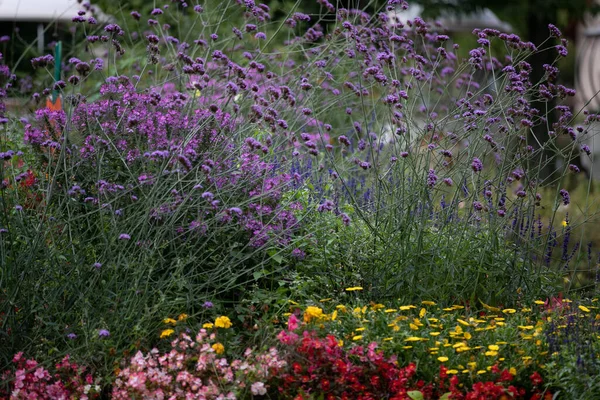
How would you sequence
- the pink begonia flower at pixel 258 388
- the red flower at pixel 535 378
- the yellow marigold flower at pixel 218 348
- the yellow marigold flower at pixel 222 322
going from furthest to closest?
the yellow marigold flower at pixel 222 322 → the yellow marigold flower at pixel 218 348 → the red flower at pixel 535 378 → the pink begonia flower at pixel 258 388

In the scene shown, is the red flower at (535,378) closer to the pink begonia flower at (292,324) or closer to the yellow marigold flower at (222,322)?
the pink begonia flower at (292,324)

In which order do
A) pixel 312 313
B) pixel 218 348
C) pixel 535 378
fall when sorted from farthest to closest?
pixel 312 313 → pixel 218 348 → pixel 535 378

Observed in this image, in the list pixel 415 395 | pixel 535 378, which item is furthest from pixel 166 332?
pixel 535 378

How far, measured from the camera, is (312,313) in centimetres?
382

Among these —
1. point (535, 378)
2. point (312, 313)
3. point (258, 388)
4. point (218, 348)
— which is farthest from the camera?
point (312, 313)

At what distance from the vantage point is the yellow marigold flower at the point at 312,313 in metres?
3.82

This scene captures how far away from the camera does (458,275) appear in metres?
4.61

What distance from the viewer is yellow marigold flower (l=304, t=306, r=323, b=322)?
3816mm

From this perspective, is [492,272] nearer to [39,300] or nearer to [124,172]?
[124,172]

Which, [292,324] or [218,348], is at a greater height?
[292,324]

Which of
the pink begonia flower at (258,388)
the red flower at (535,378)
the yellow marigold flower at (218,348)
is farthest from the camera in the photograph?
the yellow marigold flower at (218,348)

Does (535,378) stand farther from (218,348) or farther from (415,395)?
(218,348)

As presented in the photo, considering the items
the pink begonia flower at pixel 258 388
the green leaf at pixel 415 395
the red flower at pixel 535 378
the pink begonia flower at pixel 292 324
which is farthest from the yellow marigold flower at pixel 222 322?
the red flower at pixel 535 378

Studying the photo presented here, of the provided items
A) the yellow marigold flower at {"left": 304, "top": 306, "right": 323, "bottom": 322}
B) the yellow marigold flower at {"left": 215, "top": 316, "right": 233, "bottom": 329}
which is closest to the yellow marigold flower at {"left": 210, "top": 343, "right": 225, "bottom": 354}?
the yellow marigold flower at {"left": 215, "top": 316, "right": 233, "bottom": 329}
